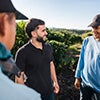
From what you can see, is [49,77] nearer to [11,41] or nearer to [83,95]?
[83,95]

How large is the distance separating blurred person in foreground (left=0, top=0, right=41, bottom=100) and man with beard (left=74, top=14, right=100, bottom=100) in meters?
3.97

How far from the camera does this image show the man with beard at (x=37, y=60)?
461 cm

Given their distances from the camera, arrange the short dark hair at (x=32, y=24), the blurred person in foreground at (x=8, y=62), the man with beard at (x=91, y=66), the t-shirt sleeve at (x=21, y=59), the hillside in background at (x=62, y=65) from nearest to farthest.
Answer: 1. the blurred person in foreground at (x=8, y=62)
2. the t-shirt sleeve at (x=21, y=59)
3. the short dark hair at (x=32, y=24)
4. the man with beard at (x=91, y=66)
5. the hillside in background at (x=62, y=65)

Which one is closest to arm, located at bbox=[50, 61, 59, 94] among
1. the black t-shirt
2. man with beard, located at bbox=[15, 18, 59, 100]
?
man with beard, located at bbox=[15, 18, 59, 100]

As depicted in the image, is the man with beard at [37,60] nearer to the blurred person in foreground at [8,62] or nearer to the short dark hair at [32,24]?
the short dark hair at [32,24]

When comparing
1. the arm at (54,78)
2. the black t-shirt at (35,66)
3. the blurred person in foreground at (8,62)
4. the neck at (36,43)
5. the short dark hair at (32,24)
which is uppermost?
the blurred person in foreground at (8,62)

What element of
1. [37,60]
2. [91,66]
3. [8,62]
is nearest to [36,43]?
[37,60]

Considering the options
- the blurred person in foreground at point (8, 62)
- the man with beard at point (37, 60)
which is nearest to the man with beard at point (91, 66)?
the man with beard at point (37, 60)

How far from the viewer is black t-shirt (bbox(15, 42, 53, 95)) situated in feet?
15.1

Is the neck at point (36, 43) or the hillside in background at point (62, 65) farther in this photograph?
the hillside in background at point (62, 65)

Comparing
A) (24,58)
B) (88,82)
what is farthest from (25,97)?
(88,82)

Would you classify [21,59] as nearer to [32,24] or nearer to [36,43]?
[36,43]

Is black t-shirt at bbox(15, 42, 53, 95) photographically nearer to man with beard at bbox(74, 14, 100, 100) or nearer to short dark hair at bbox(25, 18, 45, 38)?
short dark hair at bbox(25, 18, 45, 38)

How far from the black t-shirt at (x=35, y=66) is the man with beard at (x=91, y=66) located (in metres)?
0.71
